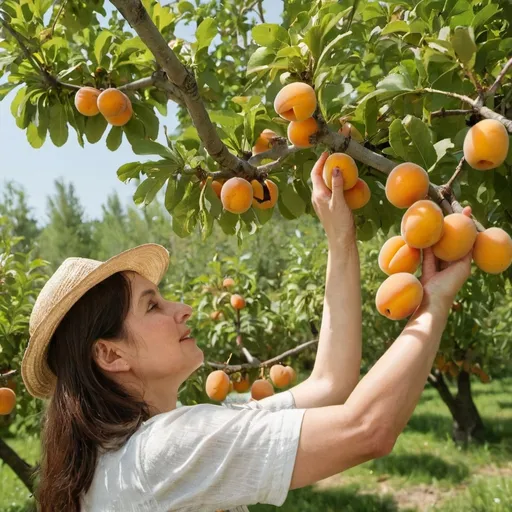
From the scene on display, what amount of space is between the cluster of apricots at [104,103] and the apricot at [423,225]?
4.00 ft

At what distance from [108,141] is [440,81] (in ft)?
4.20

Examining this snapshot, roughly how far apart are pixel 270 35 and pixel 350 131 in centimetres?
30

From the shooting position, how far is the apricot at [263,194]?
174 cm

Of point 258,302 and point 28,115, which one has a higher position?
point 28,115

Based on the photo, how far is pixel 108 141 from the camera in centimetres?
228

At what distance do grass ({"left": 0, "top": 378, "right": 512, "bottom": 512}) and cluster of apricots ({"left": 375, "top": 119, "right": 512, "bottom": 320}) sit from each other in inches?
158

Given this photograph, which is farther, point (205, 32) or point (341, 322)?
point (205, 32)

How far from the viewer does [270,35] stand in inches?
58.6

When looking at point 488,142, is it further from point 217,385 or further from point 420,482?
point 420,482

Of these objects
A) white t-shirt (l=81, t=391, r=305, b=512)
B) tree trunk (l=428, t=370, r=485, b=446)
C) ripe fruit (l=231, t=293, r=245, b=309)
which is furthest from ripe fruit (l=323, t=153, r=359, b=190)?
tree trunk (l=428, t=370, r=485, b=446)

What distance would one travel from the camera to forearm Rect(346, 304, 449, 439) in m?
1.04

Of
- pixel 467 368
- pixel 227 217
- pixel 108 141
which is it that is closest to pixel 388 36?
pixel 227 217

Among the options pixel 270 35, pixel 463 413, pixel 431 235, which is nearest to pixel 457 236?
pixel 431 235

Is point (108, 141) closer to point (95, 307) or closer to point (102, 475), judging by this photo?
point (95, 307)
